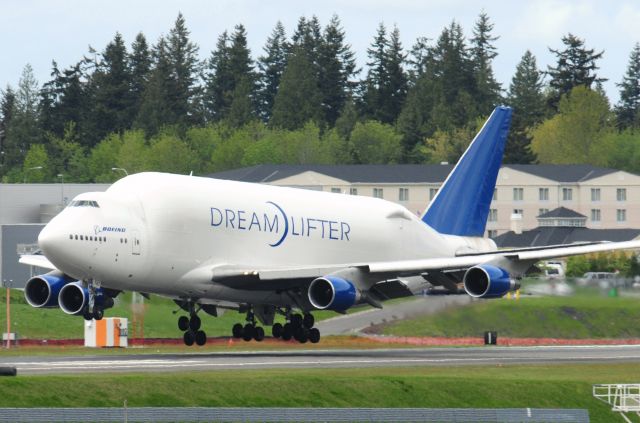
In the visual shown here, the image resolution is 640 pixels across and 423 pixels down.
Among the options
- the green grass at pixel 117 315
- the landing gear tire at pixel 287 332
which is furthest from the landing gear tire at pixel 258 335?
the green grass at pixel 117 315

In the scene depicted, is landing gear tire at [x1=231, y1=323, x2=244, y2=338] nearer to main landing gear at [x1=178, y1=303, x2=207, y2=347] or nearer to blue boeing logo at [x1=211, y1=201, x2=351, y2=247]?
main landing gear at [x1=178, y1=303, x2=207, y2=347]

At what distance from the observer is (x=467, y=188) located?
73.9 meters

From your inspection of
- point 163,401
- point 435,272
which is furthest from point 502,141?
point 163,401

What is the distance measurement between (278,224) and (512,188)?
112m

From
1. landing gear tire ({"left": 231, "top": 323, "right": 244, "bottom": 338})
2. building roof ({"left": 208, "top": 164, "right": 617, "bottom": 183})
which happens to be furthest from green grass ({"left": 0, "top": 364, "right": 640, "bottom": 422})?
building roof ({"left": 208, "top": 164, "right": 617, "bottom": 183})

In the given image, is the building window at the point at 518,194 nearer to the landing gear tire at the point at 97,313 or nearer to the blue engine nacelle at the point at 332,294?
the blue engine nacelle at the point at 332,294

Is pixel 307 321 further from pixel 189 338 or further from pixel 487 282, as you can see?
pixel 487 282

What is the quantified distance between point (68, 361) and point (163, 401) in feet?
49.7

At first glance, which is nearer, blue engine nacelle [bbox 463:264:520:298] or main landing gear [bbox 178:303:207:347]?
blue engine nacelle [bbox 463:264:520:298]

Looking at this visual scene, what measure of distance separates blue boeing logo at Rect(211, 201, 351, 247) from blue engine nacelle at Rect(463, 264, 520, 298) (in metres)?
7.87

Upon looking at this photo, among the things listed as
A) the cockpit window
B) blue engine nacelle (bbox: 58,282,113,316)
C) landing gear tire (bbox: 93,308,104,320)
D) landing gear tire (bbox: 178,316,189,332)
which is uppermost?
the cockpit window

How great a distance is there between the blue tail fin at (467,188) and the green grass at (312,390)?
66.4 feet

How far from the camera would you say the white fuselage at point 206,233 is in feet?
189

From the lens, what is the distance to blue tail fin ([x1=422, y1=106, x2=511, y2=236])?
242 ft
